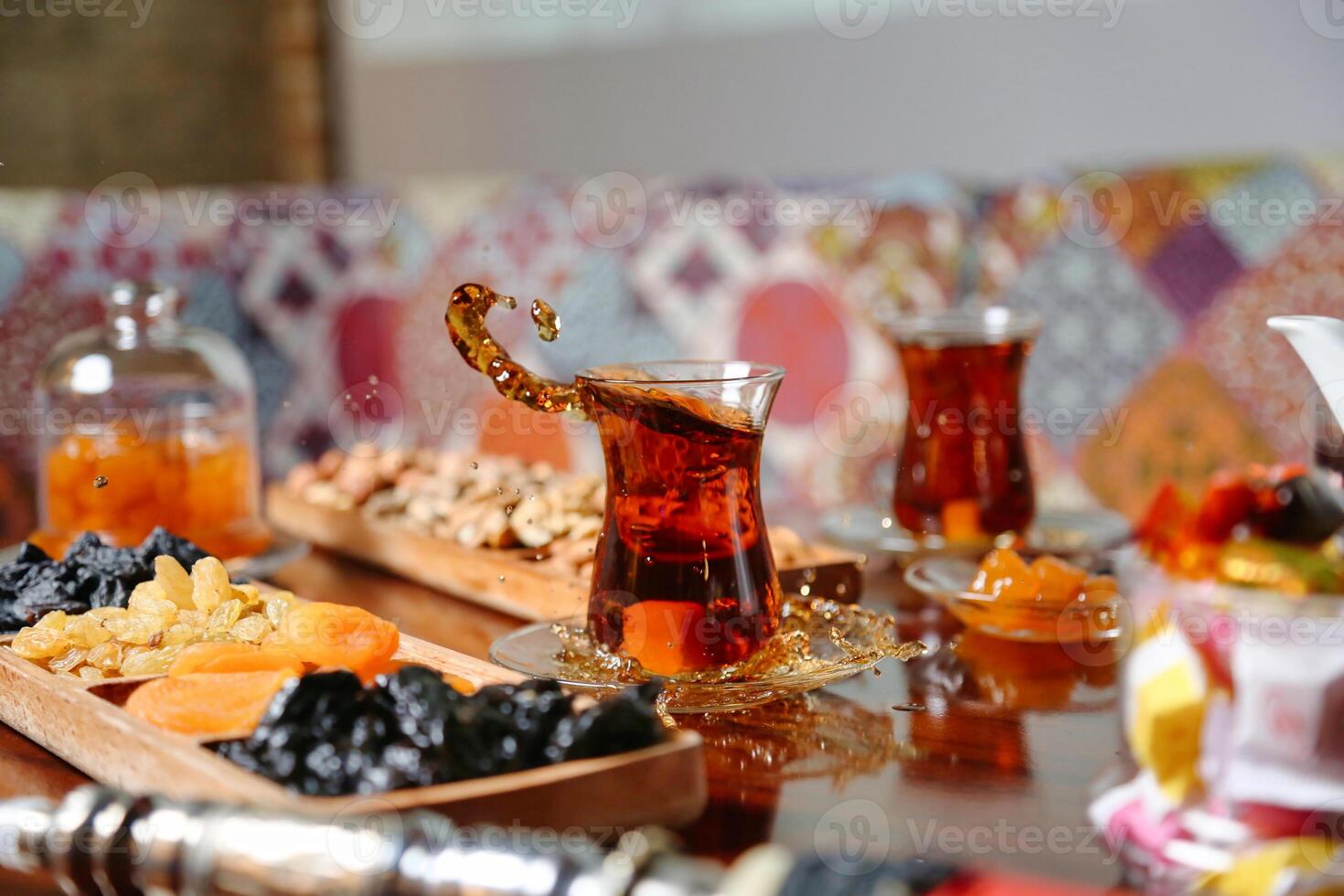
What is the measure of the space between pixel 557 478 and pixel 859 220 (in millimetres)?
1247

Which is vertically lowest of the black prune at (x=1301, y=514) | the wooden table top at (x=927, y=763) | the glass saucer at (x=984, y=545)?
the wooden table top at (x=927, y=763)

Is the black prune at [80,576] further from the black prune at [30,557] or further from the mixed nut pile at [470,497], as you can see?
the mixed nut pile at [470,497]

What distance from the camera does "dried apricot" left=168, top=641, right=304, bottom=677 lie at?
0.81m

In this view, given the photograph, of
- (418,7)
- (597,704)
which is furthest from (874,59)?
(597,704)

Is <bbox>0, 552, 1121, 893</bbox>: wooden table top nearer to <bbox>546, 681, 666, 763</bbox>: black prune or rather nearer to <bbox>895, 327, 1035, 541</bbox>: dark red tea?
<bbox>546, 681, 666, 763</bbox>: black prune

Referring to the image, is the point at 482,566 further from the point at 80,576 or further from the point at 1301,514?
the point at 1301,514

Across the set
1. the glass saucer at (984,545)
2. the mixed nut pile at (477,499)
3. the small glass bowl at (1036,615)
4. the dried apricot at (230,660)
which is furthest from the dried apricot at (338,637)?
the glass saucer at (984,545)

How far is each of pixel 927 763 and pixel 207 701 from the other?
385 mm

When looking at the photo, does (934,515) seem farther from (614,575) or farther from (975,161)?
(975,161)

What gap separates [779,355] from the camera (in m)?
2.62

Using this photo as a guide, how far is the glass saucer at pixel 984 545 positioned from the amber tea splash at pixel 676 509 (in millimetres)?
408

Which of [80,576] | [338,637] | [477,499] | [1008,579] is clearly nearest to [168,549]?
[80,576]

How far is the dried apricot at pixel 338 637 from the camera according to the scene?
85cm

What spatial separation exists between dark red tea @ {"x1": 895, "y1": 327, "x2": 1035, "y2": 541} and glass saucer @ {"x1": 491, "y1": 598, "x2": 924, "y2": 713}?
270mm
